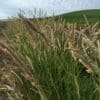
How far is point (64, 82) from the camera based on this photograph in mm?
4438

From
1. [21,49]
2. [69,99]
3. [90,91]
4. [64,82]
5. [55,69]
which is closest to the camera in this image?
[69,99]

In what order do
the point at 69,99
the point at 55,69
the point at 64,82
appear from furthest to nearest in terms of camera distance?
the point at 55,69 < the point at 64,82 < the point at 69,99

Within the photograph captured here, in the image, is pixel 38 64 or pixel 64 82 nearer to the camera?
pixel 64 82

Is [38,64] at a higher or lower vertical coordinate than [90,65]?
lower

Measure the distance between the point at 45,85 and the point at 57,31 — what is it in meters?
3.26

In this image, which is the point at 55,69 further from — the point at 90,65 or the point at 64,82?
the point at 90,65

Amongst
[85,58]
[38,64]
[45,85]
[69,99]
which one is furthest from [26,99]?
[85,58]

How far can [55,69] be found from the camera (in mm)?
5152

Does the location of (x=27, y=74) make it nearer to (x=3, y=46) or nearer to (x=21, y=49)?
(x=3, y=46)

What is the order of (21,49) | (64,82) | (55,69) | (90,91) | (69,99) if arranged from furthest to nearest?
1. (21,49)
2. (55,69)
3. (64,82)
4. (90,91)
5. (69,99)

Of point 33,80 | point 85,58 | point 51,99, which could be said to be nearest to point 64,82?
point 51,99

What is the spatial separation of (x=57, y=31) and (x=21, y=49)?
0.83m

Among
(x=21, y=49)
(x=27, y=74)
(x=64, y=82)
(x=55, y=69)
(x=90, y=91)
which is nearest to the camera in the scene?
(x=27, y=74)

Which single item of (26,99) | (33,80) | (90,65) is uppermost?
(90,65)
